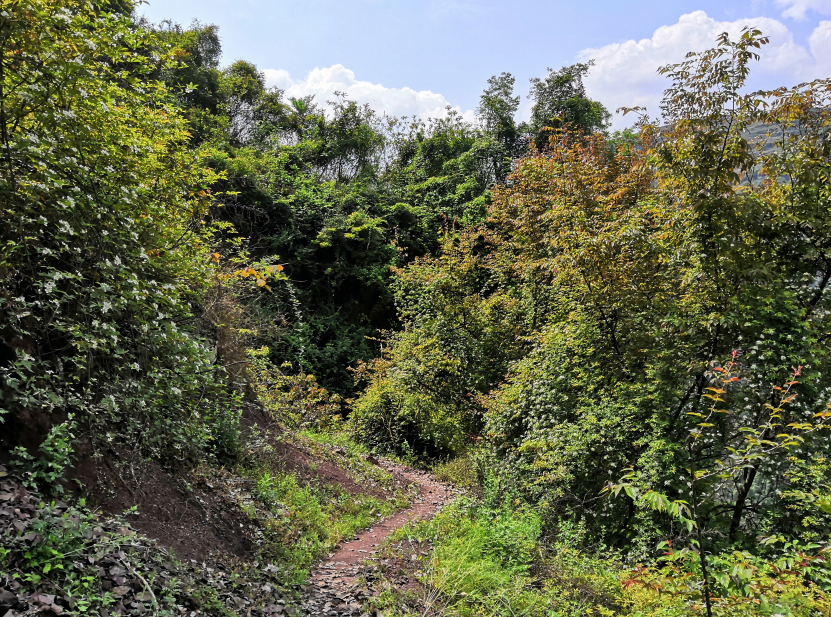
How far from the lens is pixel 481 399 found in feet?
30.0

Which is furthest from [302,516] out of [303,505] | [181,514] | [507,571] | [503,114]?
[503,114]

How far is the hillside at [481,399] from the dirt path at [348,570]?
39 millimetres

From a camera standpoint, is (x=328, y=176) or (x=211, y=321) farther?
(x=328, y=176)

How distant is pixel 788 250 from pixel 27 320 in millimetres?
7193

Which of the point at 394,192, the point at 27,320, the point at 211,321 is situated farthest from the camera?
the point at 394,192

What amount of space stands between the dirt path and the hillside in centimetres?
4

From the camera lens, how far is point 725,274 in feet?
15.6

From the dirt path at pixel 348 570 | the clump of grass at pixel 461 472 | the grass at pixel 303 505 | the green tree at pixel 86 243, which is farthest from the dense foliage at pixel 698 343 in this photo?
the green tree at pixel 86 243

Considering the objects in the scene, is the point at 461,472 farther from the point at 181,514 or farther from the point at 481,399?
the point at 181,514

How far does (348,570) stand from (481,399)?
484 cm

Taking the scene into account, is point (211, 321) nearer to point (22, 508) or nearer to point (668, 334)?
point (22, 508)

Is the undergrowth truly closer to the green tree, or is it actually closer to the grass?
the green tree

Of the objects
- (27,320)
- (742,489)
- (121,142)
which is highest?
(121,142)

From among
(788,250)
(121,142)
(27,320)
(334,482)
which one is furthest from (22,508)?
(788,250)
